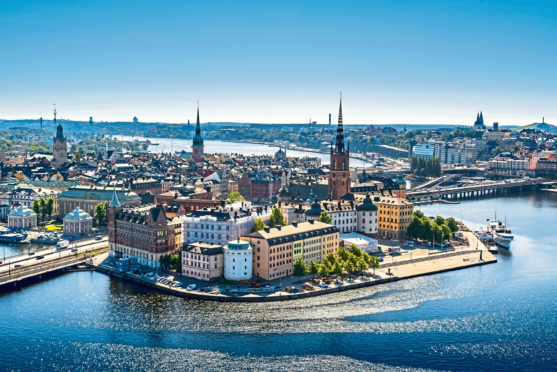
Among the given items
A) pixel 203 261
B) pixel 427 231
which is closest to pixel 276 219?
pixel 203 261

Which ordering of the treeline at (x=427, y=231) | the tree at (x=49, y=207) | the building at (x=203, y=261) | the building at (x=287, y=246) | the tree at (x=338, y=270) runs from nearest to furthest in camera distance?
the building at (x=203, y=261) < the building at (x=287, y=246) < the tree at (x=338, y=270) < the treeline at (x=427, y=231) < the tree at (x=49, y=207)

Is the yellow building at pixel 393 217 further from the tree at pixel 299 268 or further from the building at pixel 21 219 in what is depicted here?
the building at pixel 21 219

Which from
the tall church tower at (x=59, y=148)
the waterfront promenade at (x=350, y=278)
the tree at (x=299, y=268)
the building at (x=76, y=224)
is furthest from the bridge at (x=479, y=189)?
the tall church tower at (x=59, y=148)

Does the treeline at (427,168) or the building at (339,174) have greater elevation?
the building at (339,174)

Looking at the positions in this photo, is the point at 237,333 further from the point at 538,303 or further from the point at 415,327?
the point at 538,303

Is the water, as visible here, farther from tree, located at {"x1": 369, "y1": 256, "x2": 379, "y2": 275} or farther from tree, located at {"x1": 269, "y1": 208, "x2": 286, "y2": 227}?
tree, located at {"x1": 269, "y1": 208, "x2": 286, "y2": 227}

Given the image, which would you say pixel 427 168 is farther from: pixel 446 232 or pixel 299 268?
pixel 299 268

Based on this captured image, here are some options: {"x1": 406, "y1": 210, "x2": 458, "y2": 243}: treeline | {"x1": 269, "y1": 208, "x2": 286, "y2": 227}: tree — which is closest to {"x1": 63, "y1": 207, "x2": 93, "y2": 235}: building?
{"x1": 269, "y1": 208, "x2": 286, "y2": 227}: tree
